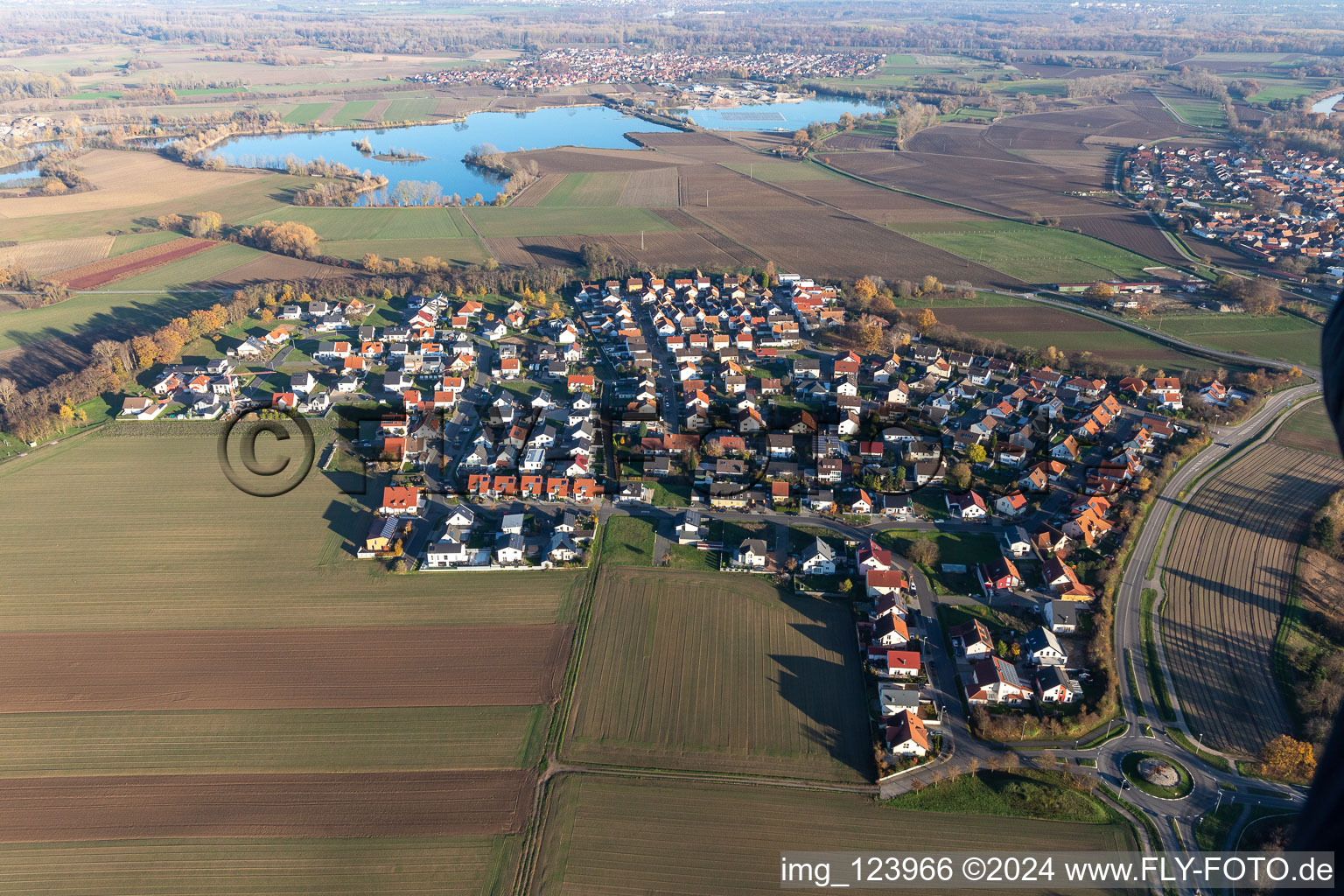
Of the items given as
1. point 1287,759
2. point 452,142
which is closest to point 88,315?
point 452,142

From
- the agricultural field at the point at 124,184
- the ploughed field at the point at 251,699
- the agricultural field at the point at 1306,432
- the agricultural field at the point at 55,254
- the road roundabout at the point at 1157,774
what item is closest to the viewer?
the ploughed field at the point at 251,699

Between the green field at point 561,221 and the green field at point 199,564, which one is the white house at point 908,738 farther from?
the green field at point 561,221

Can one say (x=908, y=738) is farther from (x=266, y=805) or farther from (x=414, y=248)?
(x=414, y=248)

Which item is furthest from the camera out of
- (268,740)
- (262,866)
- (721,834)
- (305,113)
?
(305,113)

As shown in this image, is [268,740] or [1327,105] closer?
[268,740]

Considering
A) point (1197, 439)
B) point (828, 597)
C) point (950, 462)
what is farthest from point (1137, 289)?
point (828, 597)

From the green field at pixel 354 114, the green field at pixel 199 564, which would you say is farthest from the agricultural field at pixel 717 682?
the green field at pixel 354 114

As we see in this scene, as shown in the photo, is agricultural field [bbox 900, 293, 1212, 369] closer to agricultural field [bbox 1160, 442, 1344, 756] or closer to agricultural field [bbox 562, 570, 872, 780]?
agricultural field [bbox 1160, 442, 1344, 756]

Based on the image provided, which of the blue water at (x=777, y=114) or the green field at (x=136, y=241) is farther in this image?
the blue water at (x=777, y=114)
